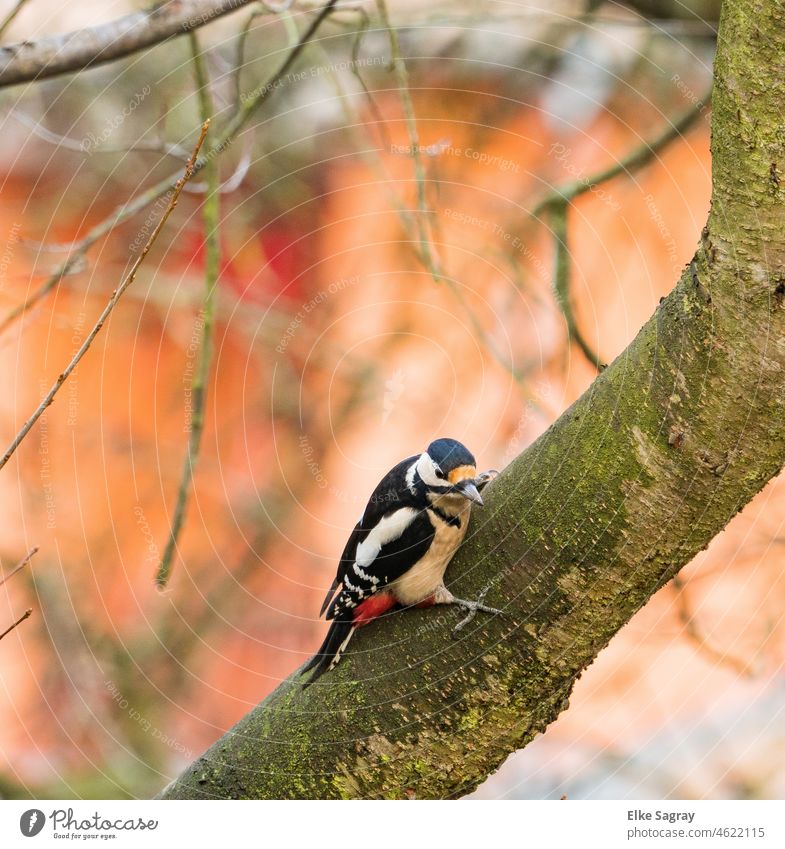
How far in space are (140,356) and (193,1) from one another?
0.44 meters

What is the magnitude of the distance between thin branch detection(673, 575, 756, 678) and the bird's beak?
38 centimetres

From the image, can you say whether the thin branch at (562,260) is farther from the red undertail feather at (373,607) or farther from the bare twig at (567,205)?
the red undertail feather at (373,607)

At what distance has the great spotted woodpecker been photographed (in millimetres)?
752

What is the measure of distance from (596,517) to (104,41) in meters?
0.68

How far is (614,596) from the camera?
2.15 ft

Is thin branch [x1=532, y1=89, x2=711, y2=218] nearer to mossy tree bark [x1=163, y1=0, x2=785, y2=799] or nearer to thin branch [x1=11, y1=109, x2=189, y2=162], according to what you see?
mossy tree bark [x1=163, y1=0, x2=785, y2=799]

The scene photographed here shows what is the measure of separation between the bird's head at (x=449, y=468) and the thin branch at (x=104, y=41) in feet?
1.67

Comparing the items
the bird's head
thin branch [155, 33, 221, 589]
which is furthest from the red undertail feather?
thin branch [155, 33, 221, 589]

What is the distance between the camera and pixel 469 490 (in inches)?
28.8

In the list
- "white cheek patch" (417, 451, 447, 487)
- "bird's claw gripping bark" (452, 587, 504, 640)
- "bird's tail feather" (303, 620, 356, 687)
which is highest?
"white cheek patch" (417, 451, 447, 487)

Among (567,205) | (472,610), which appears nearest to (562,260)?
(567,205)

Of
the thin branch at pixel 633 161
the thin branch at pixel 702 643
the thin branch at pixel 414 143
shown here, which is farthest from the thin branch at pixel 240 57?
the thin branch at pixel 702 643

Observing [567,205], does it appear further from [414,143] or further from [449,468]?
[449,468]
